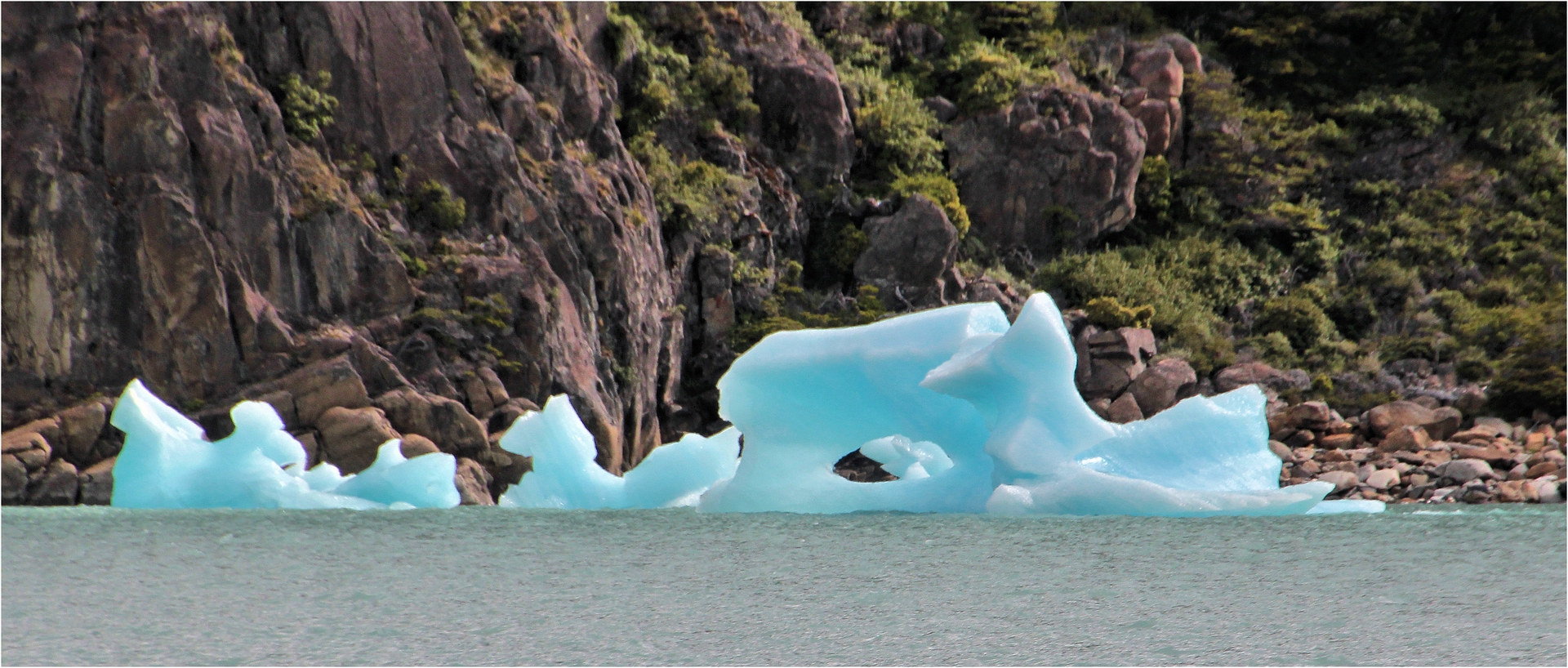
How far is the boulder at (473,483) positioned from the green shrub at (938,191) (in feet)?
35.9

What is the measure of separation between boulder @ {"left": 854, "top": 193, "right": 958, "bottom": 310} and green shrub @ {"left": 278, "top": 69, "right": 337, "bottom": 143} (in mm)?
10038

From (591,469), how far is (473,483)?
3354 millimetres

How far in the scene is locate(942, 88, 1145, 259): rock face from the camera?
25.5 m

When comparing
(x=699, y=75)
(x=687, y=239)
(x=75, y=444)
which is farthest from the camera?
(x=699, y=75)

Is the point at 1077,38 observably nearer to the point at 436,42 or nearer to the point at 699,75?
the point at 699,75

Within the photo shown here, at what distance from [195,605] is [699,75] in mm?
17831

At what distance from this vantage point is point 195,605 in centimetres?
622

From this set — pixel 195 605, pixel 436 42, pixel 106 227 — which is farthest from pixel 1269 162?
pixel 195 605

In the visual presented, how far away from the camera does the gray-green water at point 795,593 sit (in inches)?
201

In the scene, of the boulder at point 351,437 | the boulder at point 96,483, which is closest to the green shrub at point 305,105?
the boulder at point 351,437

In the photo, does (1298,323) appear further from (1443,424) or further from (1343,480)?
(1343,480)

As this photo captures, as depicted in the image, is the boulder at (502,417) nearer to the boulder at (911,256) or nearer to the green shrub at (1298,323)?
the boulder at (911,256)

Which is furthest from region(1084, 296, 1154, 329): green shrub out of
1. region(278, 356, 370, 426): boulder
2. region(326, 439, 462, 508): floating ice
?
region(326, 439, 462, 508): floating ice

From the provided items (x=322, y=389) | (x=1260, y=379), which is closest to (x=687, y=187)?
(x=322, y=389)
